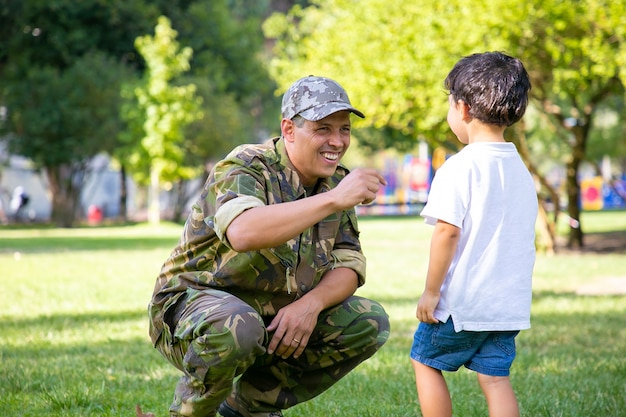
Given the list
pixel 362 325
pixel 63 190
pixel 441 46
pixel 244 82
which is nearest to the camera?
pixel 362 325

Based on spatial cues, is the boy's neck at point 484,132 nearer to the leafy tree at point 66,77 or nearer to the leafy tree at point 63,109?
the leafy tree at point 66,77

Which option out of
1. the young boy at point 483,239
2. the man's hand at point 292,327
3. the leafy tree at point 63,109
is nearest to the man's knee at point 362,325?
the man's hand at point 292,327

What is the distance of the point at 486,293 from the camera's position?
363cm

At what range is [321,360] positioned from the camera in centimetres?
412

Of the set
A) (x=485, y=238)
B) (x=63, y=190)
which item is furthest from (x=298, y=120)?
(x=63, y=190)

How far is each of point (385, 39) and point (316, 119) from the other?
47.2ft

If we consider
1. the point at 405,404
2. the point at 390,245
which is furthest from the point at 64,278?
the point at 390,245

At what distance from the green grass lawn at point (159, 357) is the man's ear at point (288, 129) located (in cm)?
150

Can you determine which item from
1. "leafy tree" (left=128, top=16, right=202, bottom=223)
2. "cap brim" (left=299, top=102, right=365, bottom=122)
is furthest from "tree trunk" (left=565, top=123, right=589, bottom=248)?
"cap brim" (left=299, top=102, right=365, bottom=122)

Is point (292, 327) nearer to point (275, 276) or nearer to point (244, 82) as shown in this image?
point (275, 276)

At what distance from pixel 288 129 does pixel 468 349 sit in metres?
1.16

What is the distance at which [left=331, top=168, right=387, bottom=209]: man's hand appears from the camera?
3375mm

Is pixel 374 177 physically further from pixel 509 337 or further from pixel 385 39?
pixel 385 39

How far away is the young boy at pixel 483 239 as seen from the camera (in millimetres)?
3615
